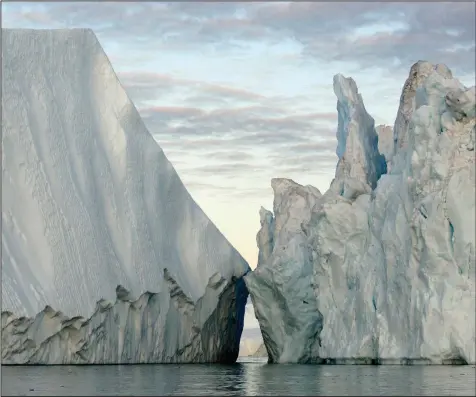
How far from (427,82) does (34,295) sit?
15.0m

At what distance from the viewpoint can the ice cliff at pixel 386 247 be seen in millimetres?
32156

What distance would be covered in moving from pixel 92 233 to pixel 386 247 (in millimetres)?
11110

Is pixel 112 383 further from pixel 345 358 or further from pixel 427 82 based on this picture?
pixel 427 82

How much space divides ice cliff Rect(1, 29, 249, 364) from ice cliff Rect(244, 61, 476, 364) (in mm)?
3320

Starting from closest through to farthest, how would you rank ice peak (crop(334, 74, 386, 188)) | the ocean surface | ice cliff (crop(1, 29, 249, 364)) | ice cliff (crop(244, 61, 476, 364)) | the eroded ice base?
the ocean surface, ice cliff (crop(244, 61, 476, 364)), the eroded ice base, ice cliff (crop(1, 29, 249, 364)), ice peak (crop(334, 74, 386, 188))

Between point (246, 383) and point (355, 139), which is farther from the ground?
point (355, 139)

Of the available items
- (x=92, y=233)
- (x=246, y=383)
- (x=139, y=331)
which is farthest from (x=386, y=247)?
(x=246, y=383)

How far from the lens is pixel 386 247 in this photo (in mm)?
34969

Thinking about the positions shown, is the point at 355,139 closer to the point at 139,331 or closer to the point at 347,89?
the point at 347,89

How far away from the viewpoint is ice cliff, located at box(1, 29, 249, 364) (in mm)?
35781

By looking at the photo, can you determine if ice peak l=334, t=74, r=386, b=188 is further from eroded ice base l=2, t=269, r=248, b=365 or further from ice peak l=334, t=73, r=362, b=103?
eroded ice base l=2, t=269, r=248, b=365

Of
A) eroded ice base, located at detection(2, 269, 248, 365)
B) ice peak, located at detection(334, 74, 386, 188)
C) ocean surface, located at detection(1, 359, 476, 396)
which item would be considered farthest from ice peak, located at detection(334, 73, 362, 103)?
ocean surface, located at detection(1, 359, 476, 396)

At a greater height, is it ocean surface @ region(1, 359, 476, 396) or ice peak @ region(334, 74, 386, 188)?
ice peak @ region(334, 74, 386, 188)

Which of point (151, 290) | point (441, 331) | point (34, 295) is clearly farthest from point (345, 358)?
point (34, 295)
